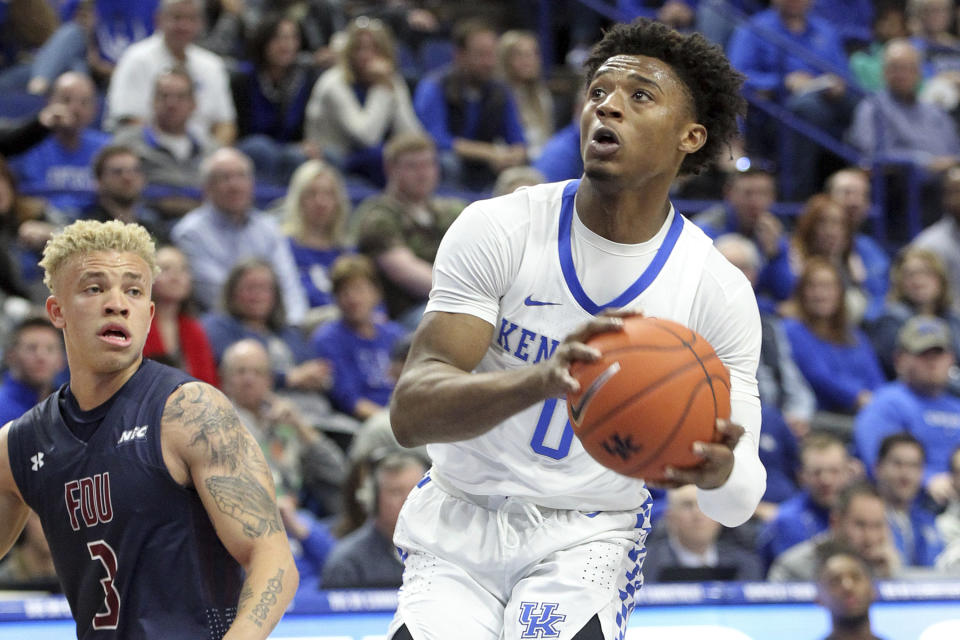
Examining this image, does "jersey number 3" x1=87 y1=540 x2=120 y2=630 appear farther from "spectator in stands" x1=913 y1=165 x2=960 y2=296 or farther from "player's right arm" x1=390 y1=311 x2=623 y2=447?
"spectator in stands" x1=913 y1=165 x2=960 y2=296

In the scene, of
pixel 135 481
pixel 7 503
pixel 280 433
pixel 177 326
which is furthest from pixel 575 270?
pixel 177 326

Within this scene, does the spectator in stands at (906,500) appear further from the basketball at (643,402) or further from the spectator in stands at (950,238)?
the basketball at (643,402)

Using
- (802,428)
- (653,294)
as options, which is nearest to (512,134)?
(802,428)

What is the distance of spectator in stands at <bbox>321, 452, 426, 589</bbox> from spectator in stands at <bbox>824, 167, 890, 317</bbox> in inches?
180

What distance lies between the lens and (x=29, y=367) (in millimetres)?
5855

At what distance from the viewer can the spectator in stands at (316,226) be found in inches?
297

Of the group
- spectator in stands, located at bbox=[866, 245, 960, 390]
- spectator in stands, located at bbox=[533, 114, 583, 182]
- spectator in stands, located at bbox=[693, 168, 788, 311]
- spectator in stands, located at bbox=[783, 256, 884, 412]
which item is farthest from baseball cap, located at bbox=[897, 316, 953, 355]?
spectator in stands, located at bbox=[533, 114, 583, 182]

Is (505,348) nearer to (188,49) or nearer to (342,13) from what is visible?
(188,49)

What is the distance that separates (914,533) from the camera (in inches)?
257

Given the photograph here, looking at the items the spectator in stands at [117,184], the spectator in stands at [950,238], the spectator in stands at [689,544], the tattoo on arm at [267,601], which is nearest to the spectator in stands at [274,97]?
the spectator in stands at [117,184]

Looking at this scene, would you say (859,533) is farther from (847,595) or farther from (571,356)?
(571,356)

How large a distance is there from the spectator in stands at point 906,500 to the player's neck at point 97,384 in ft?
13.9

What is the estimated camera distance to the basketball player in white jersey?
3209 millimetres

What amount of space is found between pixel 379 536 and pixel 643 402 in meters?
2.93
